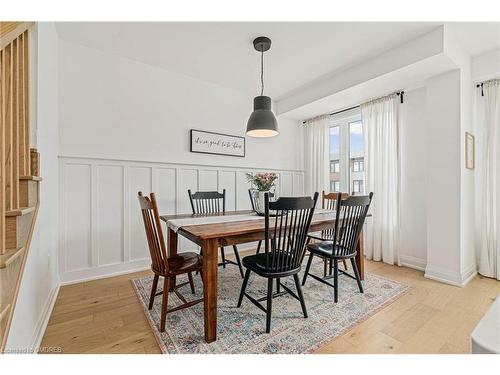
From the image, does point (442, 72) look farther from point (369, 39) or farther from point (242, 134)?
point (242, 134)

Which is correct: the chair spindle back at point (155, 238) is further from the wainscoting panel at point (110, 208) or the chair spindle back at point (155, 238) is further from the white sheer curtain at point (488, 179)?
the white sheer curtain at point (488, 179)

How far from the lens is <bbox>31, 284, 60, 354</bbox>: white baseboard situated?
1505 millimetres

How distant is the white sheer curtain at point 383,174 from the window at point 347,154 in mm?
241

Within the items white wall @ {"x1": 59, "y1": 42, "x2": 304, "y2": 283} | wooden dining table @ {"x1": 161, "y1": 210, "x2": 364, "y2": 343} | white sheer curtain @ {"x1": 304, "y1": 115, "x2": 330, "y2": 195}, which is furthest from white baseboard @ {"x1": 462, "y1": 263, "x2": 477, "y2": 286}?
white wall @ {"x1": 59, "y1": 42, "x2": 304, "y2": 283}

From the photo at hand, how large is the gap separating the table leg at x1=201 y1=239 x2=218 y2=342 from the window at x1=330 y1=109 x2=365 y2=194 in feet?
9.25

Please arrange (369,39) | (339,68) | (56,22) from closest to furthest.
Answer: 1. (56,22)
2. (369,39)
3. (339,68)

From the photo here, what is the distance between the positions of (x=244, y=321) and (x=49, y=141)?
2199mm

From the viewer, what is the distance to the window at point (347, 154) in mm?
3750

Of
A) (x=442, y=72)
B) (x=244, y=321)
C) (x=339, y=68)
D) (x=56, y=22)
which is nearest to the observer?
(x=244, y=321)

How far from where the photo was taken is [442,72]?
2590 mm

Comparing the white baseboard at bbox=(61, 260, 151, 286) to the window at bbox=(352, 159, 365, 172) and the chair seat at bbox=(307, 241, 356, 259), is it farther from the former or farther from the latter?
the window at bbox=(352, 159, 365, 172)

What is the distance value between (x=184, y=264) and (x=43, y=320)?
3.55 ft

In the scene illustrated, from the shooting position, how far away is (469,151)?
262cm
